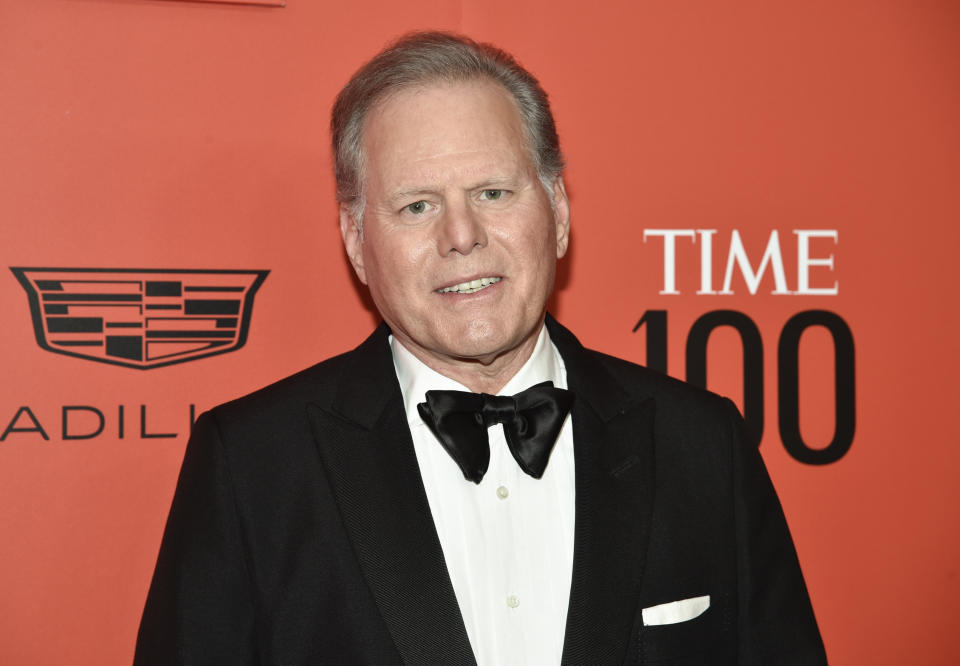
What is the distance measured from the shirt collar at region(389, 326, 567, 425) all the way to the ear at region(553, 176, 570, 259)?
0.16 metres

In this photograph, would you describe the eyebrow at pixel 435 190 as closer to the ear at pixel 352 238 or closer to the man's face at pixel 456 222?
the man's face at pixel 456 222

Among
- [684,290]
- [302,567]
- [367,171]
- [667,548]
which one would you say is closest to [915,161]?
[684,290]

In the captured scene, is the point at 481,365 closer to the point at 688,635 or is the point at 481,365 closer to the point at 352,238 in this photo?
the point at 352,238

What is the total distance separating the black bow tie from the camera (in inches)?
55.5

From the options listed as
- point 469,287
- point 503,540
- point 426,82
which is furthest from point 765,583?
point 426,82

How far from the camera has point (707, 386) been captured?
2.00 m

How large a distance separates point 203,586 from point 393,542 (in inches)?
11.8

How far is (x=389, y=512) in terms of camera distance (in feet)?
4.45

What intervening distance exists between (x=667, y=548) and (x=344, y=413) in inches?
22.5

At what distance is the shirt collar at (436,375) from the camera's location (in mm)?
1528

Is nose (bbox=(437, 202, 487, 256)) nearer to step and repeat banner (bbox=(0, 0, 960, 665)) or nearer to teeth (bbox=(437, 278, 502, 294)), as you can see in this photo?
teeth (bbox=(437, 278, 502, 294))

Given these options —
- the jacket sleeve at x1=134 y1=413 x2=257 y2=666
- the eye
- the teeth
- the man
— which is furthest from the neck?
the jacket sleeve at x1=134 y1=413 x2=257 y2=666

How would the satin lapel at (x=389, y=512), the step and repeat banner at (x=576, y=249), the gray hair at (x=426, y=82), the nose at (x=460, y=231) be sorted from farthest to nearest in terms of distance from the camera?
the step and repeat banner at (x=576, y=249)
the gray hair at (x=426, y=82)
the nose at (x=460, y=231)
the satin lapel at (x=389, y=512)

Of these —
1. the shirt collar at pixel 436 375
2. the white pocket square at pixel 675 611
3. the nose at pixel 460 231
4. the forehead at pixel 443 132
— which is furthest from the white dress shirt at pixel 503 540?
the forehead at pixel 443 132
